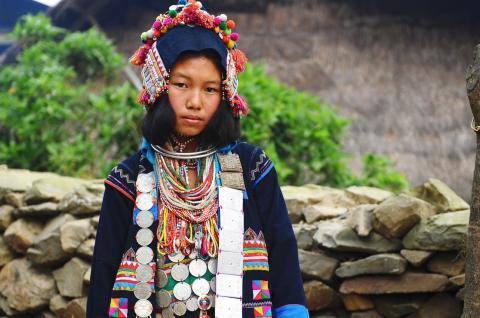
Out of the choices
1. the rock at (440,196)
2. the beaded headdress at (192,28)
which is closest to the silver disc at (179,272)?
the beaded headdress at (192,28)

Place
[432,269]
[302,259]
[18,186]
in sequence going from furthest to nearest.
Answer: [18,186], [302,259], [432,269]

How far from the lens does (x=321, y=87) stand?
313 inches

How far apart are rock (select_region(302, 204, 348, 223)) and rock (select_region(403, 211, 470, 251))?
26.8 inches

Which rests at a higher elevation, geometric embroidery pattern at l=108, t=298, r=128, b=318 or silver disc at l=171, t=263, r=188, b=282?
silver disc at l=171, t=263, r=188, b=282

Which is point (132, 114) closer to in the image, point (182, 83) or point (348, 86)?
point (348, 86)

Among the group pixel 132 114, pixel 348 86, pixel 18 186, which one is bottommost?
pixel 18 186

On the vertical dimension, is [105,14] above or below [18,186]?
above

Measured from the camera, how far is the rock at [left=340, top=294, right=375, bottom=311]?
13.4 feet

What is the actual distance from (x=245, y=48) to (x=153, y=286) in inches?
243

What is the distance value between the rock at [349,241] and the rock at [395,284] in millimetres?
152

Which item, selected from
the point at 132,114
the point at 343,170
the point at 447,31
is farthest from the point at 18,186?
the point at 447,31

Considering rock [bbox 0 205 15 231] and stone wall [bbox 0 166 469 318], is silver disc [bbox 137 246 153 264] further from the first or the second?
rock [bbox 0 205 15 231]

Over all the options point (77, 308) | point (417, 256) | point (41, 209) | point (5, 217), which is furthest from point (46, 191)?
point (417, 256)

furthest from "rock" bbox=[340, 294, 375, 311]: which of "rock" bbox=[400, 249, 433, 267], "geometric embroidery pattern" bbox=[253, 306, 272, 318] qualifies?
"geometric embroidery pattern" bbox=[253, 306, 272, 318]
